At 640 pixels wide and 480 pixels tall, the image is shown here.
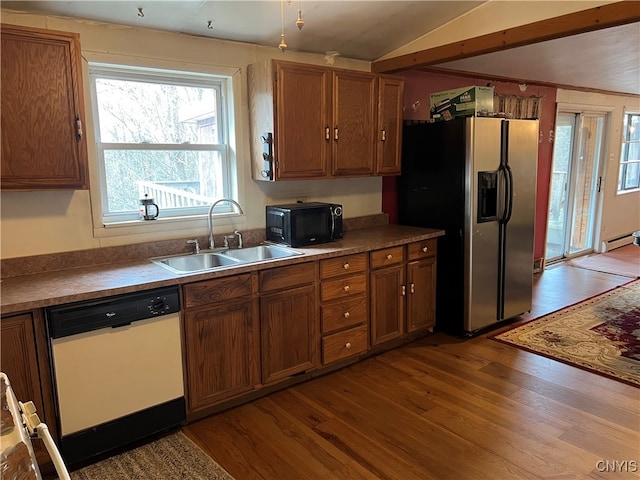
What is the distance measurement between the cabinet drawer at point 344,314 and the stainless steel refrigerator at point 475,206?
93cm

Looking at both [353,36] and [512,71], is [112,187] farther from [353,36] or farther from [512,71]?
[512,71]

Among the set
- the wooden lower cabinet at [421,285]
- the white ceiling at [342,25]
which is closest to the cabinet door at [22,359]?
the white ceiling at [342,25]

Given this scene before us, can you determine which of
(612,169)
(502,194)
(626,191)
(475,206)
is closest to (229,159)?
(475,206)

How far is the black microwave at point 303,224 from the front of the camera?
3.14 m

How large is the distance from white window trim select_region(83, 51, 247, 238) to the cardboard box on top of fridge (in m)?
1.65

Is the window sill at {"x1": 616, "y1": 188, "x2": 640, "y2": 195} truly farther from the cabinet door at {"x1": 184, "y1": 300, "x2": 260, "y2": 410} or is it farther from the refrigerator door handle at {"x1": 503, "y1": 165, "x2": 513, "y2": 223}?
the cabinet door at {"x1": 184, "y1": 300, "x2": 260, "y2": 410}

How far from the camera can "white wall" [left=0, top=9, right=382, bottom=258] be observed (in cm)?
247

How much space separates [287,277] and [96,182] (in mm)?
1261

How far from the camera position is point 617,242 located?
280 inches

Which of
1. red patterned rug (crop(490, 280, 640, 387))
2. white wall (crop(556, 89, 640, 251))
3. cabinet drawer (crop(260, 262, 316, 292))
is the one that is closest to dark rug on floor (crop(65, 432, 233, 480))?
cabinet drawer (crop(260, 262, 316, 292))

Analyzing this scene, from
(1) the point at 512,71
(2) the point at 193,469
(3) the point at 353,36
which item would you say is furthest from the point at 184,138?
(1) the point at 512,71

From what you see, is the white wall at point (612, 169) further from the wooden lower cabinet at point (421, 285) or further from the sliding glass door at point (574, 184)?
the wooden lower cabinet at point (421, 285)

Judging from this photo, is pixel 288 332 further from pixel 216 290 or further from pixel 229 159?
pixel 229 159

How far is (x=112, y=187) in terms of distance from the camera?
287cm
